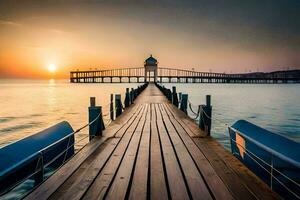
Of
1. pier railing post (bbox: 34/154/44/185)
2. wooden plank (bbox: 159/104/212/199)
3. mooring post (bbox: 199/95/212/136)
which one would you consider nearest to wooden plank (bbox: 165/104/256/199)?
wooden plank (bbox: 159/104/212/199)

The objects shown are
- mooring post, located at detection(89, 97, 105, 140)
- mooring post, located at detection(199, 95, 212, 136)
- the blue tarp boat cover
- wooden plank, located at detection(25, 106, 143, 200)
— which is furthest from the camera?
mooring post, located at detection(199, 95, 212, 136)

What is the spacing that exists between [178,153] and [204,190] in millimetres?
2114

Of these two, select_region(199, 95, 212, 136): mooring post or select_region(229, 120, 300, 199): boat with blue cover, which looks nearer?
select_region(229, 120, 300, 199): boat with blue cover

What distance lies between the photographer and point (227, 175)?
15.3 ft

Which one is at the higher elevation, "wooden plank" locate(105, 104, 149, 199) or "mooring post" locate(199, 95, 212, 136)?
"mooring post" locate(199, 95, 212, 136)

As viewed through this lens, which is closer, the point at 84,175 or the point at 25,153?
the point at 84,175

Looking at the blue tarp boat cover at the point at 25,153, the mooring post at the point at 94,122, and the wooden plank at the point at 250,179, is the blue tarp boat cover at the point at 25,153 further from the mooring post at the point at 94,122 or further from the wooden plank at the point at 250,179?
the wooden plank at the point at 250,179

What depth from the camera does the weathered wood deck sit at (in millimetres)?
3887

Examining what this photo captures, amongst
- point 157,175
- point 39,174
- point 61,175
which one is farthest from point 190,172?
point 39,174

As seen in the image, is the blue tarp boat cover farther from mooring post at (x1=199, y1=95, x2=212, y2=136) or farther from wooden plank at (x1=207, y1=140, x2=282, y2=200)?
mooring post at (x1=199, y1=95, x2=212, y2=136)

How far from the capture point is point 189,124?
1029cm

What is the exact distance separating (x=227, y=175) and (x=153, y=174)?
136 centimetres

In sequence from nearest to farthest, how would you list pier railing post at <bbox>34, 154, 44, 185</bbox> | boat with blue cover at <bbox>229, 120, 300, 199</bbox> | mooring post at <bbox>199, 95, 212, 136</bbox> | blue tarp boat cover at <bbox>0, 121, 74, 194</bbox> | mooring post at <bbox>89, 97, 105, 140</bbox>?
pier railing post at <bbox>34, 154, 44, 185</bbox> < blue tarp boat cover at <bbox>0, 121, 74, 194</bbox> < boat with blue cover at <bbox>229, 120, 300, 199</bbox> < mooring post at <bbox>89, 97, 105, 140</bbox> < mooring post at <bbox>199, 95, 212, 136</bbox>

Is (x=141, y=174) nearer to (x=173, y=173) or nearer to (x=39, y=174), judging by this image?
(x=173, y=173)
